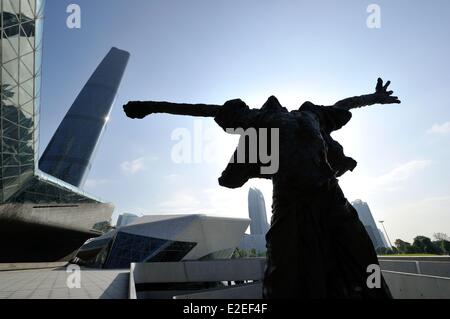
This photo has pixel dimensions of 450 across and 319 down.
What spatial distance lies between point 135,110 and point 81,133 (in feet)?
300

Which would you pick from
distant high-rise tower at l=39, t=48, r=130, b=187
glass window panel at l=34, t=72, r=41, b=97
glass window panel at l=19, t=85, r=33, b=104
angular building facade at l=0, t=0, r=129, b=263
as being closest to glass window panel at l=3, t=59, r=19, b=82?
angular building facade at l=0, t=0, r=129, b=263

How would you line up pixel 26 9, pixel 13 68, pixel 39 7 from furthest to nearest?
pixel 13 68 → pixel 39 7 → pixel 26 9

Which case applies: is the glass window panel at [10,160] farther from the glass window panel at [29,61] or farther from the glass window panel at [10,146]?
the glass window panel at [29,61]

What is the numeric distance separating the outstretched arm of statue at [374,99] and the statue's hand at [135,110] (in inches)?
109

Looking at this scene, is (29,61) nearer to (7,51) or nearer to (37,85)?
(7,51)

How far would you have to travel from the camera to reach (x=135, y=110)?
339 cm

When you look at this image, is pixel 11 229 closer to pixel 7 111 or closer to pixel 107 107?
pixel 7 111

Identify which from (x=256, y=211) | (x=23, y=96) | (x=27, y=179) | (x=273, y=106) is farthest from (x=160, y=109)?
(x=256, y=211)

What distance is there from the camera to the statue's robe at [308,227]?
242 cm

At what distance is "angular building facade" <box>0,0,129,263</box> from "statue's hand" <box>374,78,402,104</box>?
18865 mm

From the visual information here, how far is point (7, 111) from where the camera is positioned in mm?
18906

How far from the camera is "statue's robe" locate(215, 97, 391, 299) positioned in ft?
7.93

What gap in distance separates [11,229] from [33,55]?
1979 cm
